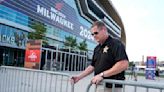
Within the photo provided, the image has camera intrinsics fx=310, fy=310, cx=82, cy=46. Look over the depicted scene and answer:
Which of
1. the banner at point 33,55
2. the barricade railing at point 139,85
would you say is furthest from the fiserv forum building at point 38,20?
the barricade railing at point 139,85

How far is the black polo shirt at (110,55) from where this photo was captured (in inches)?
158

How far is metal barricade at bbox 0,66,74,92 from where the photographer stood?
598cm

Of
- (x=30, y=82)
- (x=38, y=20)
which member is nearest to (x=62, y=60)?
(x=38, y=20)

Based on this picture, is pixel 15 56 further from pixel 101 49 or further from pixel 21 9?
pixel 101 49

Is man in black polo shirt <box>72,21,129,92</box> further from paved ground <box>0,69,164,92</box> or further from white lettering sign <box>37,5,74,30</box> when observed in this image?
white lettering sign <box>37,5,74,30</box>

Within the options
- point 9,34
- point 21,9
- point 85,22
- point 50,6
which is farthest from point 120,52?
point 85,22

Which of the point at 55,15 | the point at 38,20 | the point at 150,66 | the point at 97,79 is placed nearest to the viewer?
the point at 97,79

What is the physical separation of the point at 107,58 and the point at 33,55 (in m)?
21.2

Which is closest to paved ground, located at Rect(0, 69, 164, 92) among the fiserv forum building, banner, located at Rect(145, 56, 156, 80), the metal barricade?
the metal barricade

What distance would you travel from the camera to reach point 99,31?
409 cm

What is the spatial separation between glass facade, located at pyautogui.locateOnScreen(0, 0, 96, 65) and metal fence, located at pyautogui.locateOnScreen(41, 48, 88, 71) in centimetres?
346

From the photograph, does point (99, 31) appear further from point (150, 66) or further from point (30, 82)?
point (150, 66)

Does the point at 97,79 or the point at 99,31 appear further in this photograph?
the point at 99,31

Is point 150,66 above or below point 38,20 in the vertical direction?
below
